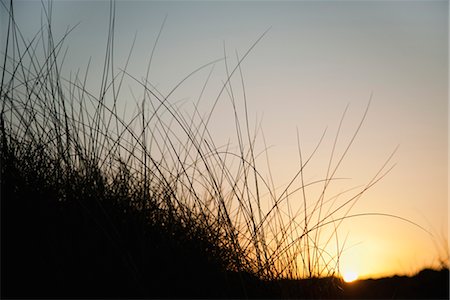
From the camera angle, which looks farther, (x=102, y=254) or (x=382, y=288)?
(x=382, y=288)

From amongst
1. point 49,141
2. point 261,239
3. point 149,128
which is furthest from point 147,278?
point 149,128

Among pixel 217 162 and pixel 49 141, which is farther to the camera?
pixel 217 162

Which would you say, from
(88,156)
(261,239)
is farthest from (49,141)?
(261,239)

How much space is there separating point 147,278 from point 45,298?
24cm

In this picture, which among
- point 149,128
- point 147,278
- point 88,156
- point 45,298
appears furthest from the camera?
point 149,128

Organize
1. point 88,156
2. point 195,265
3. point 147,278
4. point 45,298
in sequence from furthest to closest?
point 88,156 < point 195,265 < point 147,278 < point 45,298

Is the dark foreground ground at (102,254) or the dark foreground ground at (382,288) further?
the dark foreground ground at (382,288)

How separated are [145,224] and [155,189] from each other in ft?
1.18

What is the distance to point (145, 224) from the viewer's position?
1446 mm

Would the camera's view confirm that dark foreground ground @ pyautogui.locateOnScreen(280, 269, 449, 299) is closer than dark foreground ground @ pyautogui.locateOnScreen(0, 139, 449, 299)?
No

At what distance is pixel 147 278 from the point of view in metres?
1.27

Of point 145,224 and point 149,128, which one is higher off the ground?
point 149,128

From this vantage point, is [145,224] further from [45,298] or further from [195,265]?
[45,298]

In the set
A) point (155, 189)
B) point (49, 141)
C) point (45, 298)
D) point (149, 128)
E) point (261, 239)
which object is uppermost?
point (149, 128)
